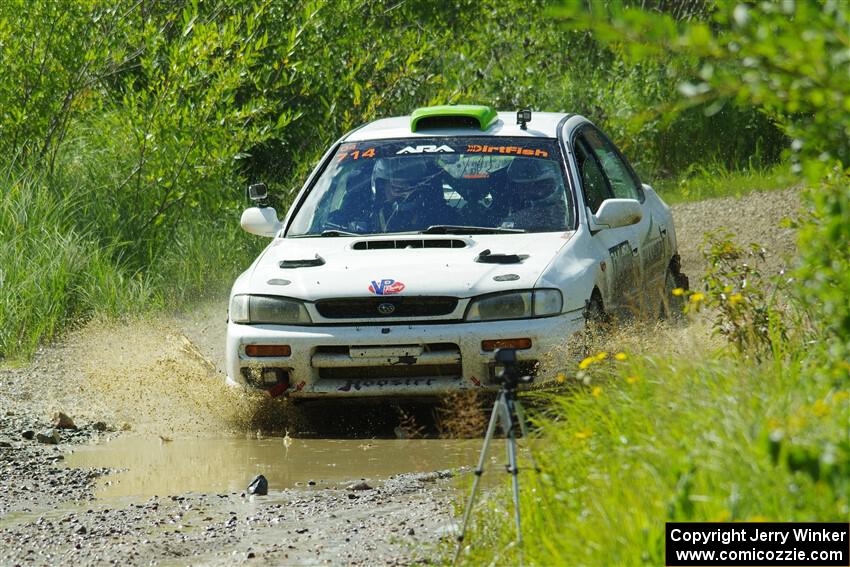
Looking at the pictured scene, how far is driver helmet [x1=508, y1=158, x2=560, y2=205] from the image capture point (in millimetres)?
8438

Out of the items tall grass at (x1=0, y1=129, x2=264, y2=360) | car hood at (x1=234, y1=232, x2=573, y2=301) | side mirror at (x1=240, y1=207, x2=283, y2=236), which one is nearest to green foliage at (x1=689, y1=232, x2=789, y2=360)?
car hood at (x1=234, y1=232, x2=573, y2=301)

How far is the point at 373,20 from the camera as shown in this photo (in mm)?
16578

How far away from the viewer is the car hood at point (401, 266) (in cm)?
739

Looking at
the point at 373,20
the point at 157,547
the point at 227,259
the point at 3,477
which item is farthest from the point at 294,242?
the point at 373,20

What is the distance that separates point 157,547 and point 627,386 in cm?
190

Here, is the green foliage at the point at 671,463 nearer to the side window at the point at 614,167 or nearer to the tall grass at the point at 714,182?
the side window at the point at 614,167

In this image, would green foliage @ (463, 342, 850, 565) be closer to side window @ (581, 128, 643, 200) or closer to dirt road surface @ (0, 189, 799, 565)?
dirt road surface @ (0, 189, 799, 565)

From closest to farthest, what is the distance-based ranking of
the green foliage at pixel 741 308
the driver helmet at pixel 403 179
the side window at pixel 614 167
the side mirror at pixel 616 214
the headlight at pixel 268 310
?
the green foliage at pixel 741 308 < the headlight at pixel 268 310 < the side mirror at pixel 616 214 < the driver helmet at pixel 403 179 < the side window at pixel 614 167

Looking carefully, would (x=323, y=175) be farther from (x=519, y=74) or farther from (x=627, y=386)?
(x=519, y=74)

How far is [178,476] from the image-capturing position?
7.06 meters

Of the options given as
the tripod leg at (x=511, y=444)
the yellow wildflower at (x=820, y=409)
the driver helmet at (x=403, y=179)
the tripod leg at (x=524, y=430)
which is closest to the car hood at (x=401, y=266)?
the driver helmet at (x=403, y=179)

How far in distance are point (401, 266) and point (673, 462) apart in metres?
3.24

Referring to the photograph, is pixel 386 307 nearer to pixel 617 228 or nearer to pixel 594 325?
pixel 594 325

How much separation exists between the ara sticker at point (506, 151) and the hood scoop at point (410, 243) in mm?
915
